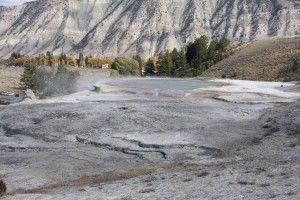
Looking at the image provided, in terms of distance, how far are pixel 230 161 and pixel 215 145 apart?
13.1 ft

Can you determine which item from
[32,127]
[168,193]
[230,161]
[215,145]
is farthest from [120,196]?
[32,127]

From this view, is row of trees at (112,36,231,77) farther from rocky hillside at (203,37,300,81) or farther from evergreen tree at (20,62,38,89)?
evergreen tree at (20,62,38,89)

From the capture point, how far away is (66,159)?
886 inches

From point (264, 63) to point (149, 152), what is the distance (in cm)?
6133

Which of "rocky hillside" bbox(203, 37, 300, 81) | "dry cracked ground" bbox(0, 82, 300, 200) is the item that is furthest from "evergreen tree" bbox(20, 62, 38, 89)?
"dry cracked ground" bbox(0, 82, 300, 200)

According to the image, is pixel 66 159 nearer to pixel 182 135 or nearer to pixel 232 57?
Answer: pixel 182 135

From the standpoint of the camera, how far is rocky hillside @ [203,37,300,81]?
70.4 metres

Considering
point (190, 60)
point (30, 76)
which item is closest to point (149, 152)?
point (190, 60)

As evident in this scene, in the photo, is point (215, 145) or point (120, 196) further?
point (215, 145)

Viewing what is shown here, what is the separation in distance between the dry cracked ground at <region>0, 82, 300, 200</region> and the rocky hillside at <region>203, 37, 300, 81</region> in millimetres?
37547

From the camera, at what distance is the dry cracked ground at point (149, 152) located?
16094mm

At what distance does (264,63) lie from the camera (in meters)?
79.6

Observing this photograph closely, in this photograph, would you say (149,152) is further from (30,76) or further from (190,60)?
(30,76)

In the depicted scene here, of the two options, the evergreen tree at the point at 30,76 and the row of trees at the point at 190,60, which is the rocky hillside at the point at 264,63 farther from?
the evergreen tree at the point at 30,76
